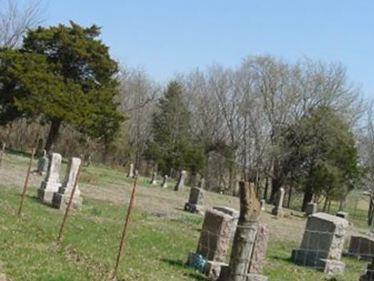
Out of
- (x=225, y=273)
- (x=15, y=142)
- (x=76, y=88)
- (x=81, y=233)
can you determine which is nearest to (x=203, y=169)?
(x=15, y=142)

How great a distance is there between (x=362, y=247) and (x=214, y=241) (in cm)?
1013

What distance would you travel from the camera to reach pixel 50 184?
23828mm

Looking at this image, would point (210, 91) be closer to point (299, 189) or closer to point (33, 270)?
point (299, 189)

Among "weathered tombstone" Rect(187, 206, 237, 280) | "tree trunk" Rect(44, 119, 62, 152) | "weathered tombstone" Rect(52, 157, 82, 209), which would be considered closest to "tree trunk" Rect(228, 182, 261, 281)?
"weathered tombstone" Rect(187, 206, 237, 280)

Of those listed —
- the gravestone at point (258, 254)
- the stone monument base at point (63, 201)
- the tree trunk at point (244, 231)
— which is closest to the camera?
the tree trunk at point (244, 231)

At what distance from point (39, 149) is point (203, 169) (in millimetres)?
19134

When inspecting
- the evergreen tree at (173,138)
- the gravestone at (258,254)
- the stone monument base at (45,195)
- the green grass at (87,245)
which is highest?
the evergreen tree at (173,138)

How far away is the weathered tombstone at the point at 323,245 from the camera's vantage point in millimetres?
18328

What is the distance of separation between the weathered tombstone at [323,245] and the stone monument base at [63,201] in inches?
280

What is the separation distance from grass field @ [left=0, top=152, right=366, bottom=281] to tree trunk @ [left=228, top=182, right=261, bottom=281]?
1.62 m

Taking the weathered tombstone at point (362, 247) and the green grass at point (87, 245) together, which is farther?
the weathered tombstone at point (362, 247)

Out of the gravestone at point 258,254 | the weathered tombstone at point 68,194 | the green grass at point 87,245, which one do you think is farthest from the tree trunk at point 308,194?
the gravestone at point 258,254

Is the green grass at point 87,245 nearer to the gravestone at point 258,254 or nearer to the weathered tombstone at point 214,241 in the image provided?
the weathered tombstone at point 214,241

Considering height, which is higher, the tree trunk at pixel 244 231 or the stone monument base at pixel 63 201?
the tree trunk at pixel 244 231
